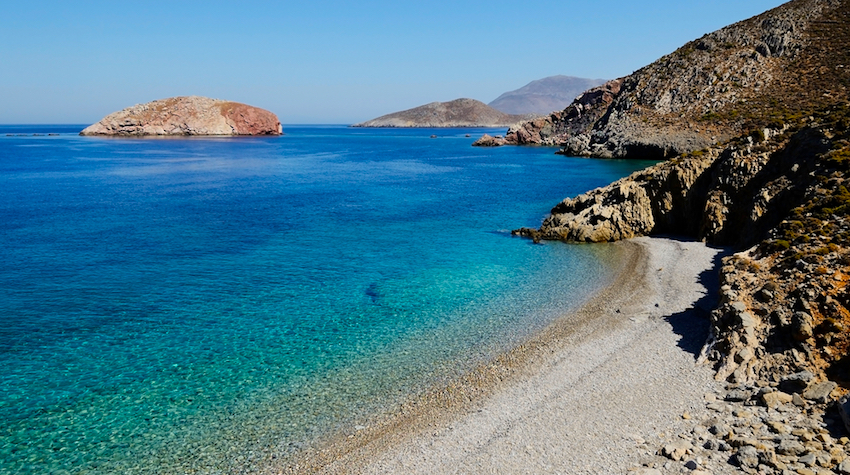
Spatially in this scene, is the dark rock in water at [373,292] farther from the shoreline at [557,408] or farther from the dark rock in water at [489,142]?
the dark rock in water at [489,142]

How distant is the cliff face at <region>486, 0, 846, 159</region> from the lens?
8587cm

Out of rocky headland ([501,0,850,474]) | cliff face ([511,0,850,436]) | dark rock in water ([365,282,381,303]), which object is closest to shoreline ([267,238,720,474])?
rocky headland ([501,0,850,474])

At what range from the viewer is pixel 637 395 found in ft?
56.4

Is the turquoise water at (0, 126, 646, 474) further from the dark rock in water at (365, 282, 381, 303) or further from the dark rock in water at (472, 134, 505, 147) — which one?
the dark rock in water at (472, 134, 505, 147)

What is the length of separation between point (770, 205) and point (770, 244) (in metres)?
8.49

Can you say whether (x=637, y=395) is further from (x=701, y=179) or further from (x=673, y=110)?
(x=673, y=110)

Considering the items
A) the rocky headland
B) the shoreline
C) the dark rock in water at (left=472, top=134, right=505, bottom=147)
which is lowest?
the shoreline

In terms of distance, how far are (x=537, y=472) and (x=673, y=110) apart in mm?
101674

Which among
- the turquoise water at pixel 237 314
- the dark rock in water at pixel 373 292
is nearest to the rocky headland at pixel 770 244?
the turquoise water at pixel 237 314

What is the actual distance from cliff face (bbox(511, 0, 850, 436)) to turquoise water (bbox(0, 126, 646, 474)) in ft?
23.1

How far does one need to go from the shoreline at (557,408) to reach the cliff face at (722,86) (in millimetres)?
72236

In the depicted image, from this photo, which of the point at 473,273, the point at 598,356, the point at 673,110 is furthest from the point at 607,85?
the point at 598,356

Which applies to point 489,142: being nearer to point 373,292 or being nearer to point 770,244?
point 373,292

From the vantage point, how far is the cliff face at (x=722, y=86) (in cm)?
8587
